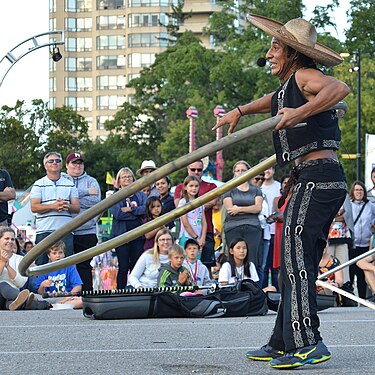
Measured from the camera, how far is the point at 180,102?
254 ft

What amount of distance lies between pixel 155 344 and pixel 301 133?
236 cm

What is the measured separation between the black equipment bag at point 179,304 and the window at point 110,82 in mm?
147566

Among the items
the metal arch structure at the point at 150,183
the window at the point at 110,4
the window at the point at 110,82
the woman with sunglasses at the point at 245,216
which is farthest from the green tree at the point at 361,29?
the window at the point at 110,4

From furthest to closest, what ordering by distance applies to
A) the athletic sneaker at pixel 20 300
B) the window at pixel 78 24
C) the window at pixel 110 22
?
the window at pixel 78 24
the window at pixel 110 22
the athletic sneaker at pixel 20 300

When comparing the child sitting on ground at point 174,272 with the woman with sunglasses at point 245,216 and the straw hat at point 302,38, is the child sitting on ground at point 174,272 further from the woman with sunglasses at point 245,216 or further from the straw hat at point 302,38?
the straw hat at point 302,38

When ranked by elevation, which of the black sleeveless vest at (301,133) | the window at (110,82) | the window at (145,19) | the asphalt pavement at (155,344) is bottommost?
the asphalt pavement at (155,344)

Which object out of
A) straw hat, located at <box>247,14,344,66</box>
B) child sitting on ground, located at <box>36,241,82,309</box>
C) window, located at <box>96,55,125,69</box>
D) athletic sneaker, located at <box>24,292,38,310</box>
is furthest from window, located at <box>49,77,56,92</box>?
straw hat, located at <box>247,14,344,66</box>

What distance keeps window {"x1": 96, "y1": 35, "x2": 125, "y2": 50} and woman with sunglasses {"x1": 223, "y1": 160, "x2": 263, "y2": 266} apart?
14590cm

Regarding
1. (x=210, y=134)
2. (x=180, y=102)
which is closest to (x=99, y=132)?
(x=180, y=102)

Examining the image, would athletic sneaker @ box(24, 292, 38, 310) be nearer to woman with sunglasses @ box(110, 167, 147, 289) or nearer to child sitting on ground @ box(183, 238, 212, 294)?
woman with sunglasses @ box(110, 167, 147, 289)

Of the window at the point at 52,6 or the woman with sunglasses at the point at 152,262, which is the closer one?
the woman with sunglasses at the point at 152,262

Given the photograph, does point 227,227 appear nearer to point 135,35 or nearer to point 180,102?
point 180,102

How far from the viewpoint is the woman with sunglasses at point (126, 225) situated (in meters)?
14.6

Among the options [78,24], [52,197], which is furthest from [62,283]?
[78,24]
